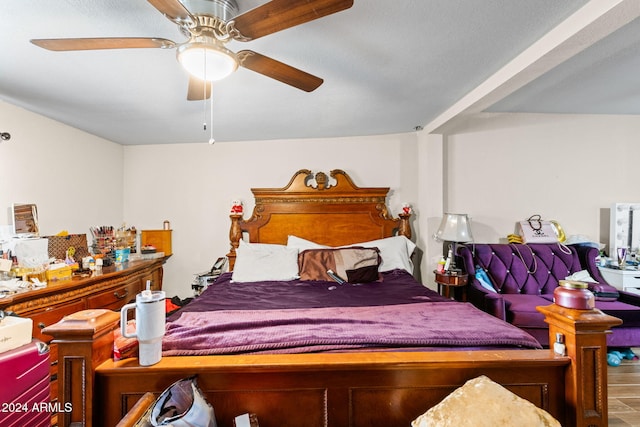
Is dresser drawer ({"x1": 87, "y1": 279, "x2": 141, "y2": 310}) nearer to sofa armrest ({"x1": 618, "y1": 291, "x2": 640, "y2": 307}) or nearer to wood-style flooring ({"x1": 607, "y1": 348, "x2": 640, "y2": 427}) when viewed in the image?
wood-style flooring ({"x1": 607, "y1": 348, "x2": 640, "y2": 427})

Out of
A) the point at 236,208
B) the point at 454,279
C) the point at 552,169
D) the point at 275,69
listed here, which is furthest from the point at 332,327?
the point at 552,169

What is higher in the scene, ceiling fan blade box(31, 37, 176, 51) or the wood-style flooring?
ceiling fan blade box(31, 37, 176, 51)

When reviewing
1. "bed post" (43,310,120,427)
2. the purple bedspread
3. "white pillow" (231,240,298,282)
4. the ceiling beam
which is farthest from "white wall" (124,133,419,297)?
"bed post" (43,310,120,427)

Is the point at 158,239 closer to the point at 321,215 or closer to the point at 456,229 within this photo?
the point at 321,215

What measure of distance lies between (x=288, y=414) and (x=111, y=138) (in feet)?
11.9

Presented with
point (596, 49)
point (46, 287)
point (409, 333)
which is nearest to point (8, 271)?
point (46, 287)

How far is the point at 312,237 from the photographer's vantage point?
3389 millimetres

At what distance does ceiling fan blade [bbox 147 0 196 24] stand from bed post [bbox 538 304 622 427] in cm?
190

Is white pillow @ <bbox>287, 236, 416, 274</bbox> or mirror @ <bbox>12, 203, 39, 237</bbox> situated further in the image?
white pillow @ <bbox>287, 236, 416, 274</bbox>

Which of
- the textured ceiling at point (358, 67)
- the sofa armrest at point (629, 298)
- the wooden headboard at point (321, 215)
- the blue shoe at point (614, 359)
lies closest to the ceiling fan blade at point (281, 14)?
the textured ceiling at point (358, 67)

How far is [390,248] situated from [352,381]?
80.9 inches

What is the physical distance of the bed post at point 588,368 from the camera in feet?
3.62

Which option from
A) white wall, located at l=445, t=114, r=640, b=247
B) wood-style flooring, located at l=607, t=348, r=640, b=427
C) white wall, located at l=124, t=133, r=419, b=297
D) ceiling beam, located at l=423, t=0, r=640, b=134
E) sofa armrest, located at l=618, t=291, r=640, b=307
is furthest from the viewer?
white wall, located at l=124, t=133, r=419, b=297

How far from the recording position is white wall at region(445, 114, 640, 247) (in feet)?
10.5
